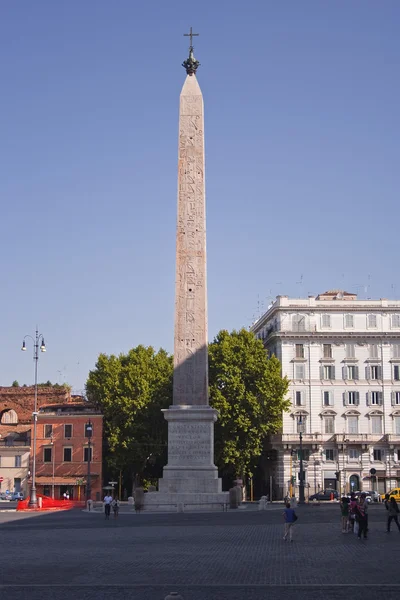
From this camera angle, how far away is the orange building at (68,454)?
64.2 metres

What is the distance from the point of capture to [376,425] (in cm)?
6444

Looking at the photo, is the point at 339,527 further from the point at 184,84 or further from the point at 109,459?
the point at 109,459

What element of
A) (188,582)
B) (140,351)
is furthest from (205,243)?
(140,351)

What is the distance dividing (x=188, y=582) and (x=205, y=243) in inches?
961

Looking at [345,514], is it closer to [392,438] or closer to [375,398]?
[392,438]

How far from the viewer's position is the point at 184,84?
39844mm

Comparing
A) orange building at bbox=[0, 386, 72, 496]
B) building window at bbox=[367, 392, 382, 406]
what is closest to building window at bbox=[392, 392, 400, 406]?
building window at bbox=[367, 392, 382, 406]

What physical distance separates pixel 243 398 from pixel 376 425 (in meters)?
11.7

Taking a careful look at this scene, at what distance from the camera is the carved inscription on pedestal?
3597cm

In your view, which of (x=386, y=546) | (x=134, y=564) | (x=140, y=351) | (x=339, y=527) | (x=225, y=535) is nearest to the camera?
(x=134, y=564)

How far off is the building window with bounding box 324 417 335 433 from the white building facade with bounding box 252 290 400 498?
7cm

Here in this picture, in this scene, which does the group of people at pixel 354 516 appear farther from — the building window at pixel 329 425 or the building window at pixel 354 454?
the building window at pixel 329 425

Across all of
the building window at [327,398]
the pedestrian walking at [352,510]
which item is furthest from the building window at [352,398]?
the pedestrian walking at [352,510]

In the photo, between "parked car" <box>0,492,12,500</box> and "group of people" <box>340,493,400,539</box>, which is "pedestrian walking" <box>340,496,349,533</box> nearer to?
"group of people" <box>340,493,400,539</box>
